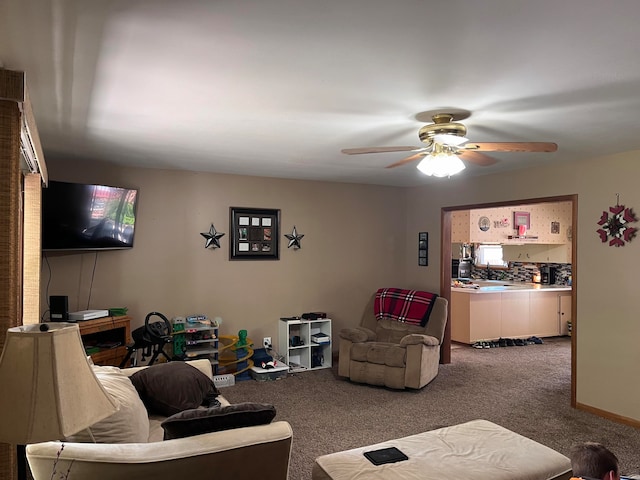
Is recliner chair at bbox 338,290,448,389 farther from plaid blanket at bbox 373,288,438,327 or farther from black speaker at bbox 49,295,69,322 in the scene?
black speaker at bbox 49,295,69,322

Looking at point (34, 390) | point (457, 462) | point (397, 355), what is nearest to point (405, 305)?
point (397, 355)

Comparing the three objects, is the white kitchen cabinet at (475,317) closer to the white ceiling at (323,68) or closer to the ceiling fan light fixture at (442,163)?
the white ceiling at (323,68)

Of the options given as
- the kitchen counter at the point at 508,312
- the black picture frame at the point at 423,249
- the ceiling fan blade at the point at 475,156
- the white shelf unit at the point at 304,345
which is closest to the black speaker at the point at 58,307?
the white shelf unit at the point at 304,345

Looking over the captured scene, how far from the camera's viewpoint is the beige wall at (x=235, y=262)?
475 cm

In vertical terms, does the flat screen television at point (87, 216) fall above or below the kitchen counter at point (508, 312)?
above

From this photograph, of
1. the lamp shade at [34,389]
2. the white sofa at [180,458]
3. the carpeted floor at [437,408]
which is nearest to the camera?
the lamp shade at [34,389]

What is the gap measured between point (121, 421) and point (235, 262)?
3.40m

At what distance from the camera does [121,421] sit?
2.04 meters

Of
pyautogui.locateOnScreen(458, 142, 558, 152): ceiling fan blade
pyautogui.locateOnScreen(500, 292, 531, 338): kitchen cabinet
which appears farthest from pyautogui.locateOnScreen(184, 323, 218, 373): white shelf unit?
pyautogui.locateOnScreen(500, 292, 531, 338): kitchen cabinet

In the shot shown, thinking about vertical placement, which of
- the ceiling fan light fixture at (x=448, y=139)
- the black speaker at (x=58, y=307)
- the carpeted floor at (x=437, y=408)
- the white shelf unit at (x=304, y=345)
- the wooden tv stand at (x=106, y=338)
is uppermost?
the ceiling fan light fixture at (x=448, y=139)

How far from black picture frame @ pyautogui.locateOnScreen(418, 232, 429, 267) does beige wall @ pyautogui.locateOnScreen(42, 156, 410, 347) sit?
1.06 feet

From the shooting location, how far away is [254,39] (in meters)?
1.89

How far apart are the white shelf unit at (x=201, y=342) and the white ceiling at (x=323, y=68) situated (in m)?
2.04

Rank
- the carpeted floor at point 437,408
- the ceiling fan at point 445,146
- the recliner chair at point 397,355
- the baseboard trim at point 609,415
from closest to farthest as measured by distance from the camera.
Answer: the ceiling fan at point 445,146 → the carpeted floor at point 437,408 → the baseboard trim at point 609,415 → the recliner chair at point 397,355
